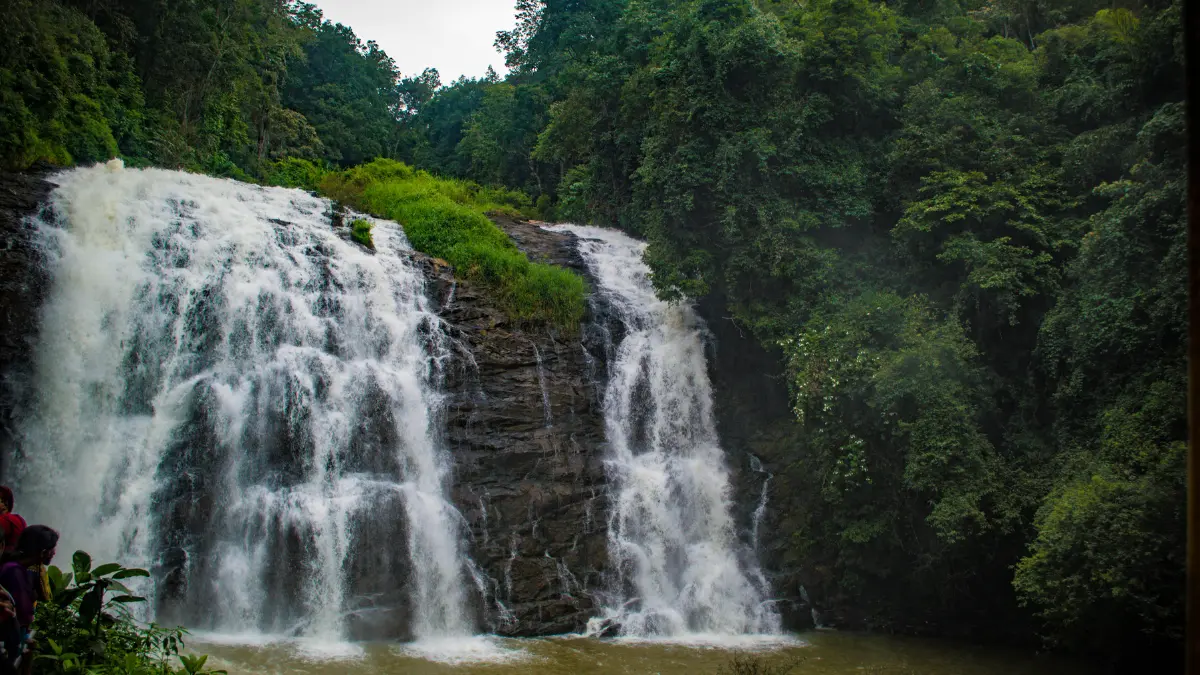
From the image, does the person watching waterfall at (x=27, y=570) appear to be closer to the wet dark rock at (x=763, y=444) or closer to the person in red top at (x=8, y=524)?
the person in red top at (x=8, y=524)

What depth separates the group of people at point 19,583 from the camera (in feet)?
15.0

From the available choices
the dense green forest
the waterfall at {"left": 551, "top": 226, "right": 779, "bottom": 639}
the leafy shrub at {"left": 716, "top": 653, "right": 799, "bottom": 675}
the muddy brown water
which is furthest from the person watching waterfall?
→ the dense green forest

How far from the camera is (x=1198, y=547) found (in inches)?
75.9

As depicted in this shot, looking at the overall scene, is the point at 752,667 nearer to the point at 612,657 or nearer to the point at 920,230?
the point at 612,657

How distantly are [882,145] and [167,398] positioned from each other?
47.5ft

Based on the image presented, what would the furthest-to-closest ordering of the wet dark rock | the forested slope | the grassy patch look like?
the grassy patch < the wet dark rock < the forested slope

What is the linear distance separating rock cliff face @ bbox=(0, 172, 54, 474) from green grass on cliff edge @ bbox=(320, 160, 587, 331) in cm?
743

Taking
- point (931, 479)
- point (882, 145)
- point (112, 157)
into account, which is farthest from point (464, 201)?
point (931, 479)

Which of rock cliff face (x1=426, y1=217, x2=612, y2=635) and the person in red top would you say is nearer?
the person in red top

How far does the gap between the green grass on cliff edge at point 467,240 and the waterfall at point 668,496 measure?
147cm

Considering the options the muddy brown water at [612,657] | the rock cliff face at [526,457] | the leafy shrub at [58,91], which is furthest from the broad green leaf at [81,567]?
the leafy shrub at [58,91]

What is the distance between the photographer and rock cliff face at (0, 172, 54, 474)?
12.1m

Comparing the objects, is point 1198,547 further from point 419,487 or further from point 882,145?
point 882,145

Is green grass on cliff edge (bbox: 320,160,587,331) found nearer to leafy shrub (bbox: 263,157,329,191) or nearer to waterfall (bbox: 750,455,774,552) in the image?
leafy shrub (bbox: 263,157,329,191)
